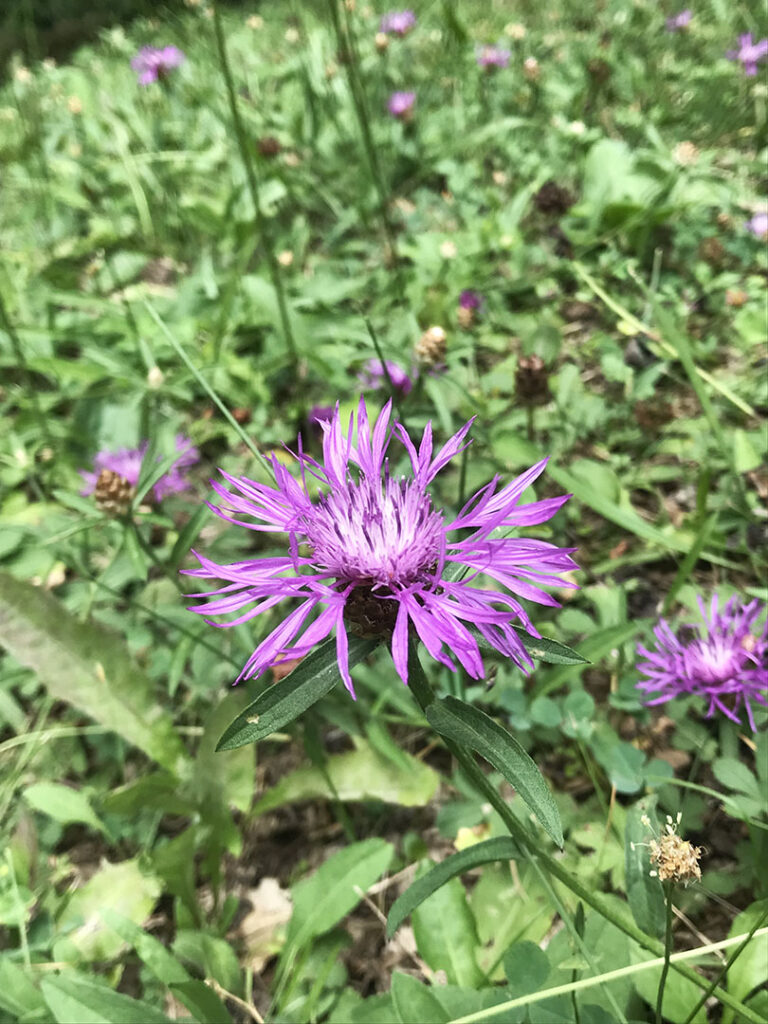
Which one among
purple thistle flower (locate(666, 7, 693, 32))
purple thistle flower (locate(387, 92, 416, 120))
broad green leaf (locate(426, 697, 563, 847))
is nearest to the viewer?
broad green leaf (locate(426, 697, 563, 847))

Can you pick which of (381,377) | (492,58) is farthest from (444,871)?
(492,58)

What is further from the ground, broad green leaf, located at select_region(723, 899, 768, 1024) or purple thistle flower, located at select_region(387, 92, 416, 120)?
purple thistle flower, located at select_region(387, 92, 416, 120)

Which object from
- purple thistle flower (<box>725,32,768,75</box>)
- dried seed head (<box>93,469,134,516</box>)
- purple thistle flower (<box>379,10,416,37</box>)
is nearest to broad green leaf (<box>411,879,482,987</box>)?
dried seed head (<box>93,469,134,516</box>)

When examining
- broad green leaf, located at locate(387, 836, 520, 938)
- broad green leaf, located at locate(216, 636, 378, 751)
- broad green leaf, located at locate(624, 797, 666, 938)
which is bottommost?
broad green leaf, located at locate(624, 797, 666, 938)

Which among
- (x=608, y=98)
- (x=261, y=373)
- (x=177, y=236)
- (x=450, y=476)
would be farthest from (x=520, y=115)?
(x=450, y=476)

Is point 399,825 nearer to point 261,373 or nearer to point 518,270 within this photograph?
point 261,373

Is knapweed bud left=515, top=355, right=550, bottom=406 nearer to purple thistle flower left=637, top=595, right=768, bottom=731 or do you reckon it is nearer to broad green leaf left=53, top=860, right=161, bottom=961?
purple thistle flower left=637, top=595, right=768, bottom=731

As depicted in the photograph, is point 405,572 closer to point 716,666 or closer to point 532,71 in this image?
point 716,666
